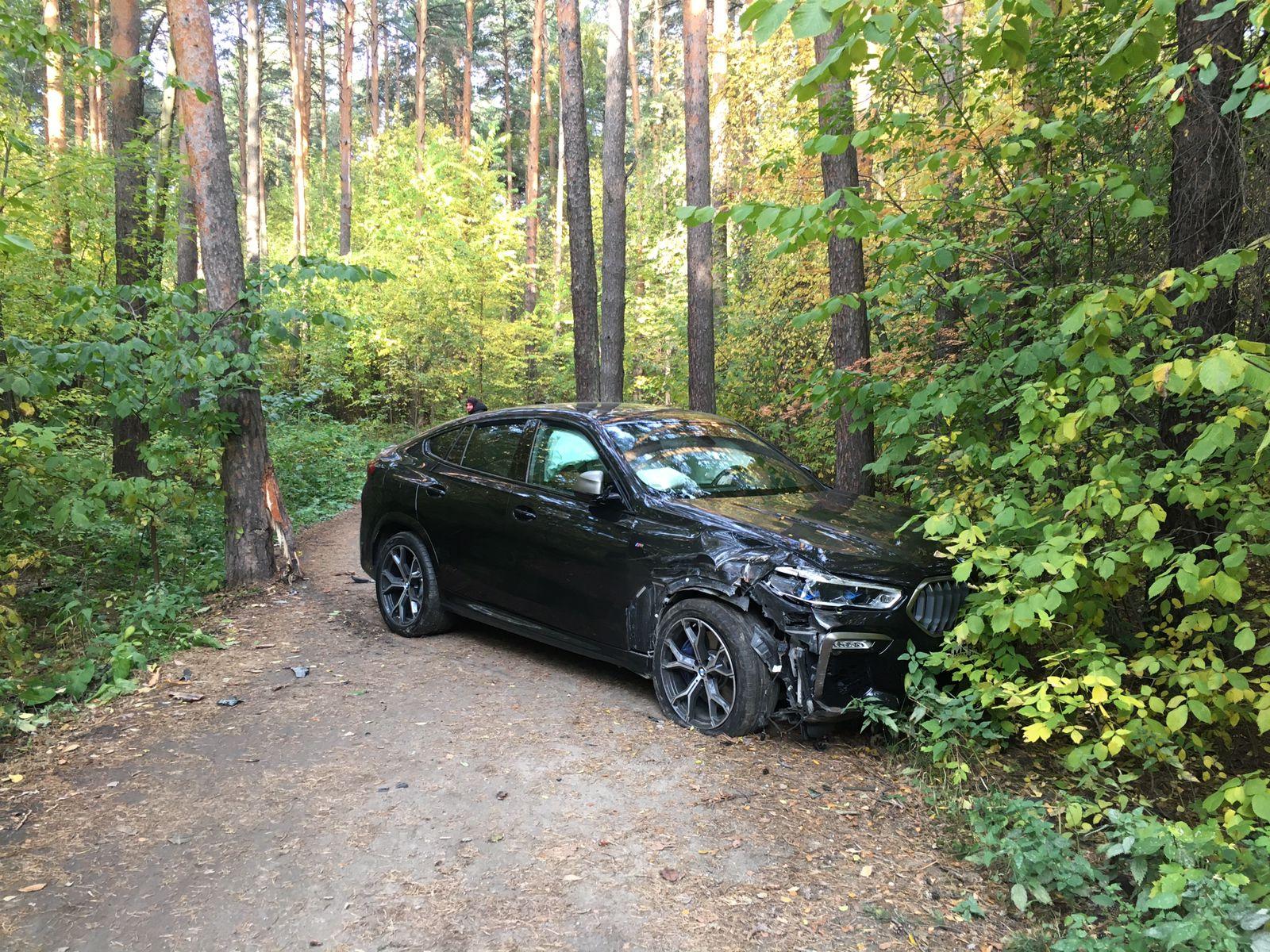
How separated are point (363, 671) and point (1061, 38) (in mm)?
6198

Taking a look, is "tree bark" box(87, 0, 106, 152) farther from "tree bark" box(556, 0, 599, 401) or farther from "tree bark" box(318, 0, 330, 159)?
"tree bark" box(556, 0, 599, 401)

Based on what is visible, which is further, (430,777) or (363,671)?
(363,671)

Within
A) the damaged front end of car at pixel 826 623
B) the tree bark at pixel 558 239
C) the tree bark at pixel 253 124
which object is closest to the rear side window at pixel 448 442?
the damaged front end of car at pixel 826 623

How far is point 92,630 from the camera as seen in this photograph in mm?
6996

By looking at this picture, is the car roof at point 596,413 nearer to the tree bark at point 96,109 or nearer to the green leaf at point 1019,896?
the green leaf at point 1019,896

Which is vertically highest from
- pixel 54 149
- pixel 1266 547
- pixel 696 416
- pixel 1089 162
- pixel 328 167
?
pixel 328 167

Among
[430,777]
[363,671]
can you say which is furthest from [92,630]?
[430,777]

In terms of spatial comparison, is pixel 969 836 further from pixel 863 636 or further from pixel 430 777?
pixel 430 777

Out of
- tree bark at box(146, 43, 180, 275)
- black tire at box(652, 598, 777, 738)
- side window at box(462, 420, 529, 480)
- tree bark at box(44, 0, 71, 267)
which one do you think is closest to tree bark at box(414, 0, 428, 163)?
tree bark at box(44, 0, 71, 267)

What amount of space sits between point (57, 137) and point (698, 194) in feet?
42.4

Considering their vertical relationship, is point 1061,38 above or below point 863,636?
above

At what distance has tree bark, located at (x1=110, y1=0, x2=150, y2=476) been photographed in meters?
10.8

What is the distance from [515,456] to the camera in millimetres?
5801

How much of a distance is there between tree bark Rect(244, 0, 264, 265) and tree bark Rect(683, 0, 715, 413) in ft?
41.8
